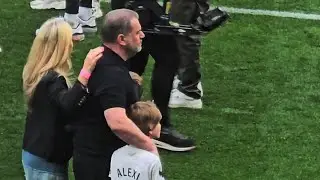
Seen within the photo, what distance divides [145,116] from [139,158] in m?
0.21

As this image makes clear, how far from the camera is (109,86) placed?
3850 millimetres

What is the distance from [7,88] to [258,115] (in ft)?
7.03

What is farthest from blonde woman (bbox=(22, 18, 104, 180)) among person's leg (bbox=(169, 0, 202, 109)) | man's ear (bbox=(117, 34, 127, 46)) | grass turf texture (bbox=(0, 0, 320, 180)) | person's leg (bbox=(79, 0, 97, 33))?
person's leg (bbox=(79, 0, 97, 33))

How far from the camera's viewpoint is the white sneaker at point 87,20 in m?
7.91

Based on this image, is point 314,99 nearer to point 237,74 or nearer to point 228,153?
point 237,74

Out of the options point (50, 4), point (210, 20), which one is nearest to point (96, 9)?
point (50, 4)

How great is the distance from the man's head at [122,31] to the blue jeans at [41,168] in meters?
0.71

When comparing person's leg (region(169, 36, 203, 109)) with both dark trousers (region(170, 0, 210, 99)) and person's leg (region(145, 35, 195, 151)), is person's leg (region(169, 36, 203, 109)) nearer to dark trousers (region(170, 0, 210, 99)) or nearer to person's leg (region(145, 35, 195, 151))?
dark trousers (region(170, 0, 210, 99))

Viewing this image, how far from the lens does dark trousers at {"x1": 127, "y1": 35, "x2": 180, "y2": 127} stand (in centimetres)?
537

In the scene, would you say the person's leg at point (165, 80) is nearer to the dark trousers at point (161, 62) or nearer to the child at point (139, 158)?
the dark trousers at point (161, 62)

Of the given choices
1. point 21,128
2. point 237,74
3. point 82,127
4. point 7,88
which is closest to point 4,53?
point 7,88

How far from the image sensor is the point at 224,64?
746 cm

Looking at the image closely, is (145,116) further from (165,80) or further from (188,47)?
(188,47)

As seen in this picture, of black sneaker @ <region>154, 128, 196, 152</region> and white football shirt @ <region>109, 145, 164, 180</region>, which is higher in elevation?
white football shirt @ <region>109, 145, 164, 180</region>
